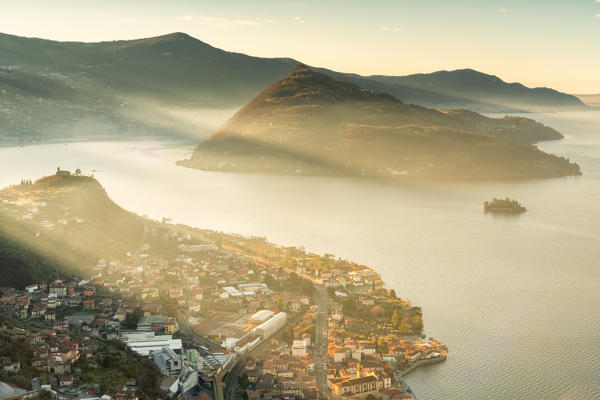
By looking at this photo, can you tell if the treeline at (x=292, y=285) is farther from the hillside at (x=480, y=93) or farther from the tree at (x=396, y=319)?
the hillside at (x=480, y=93)

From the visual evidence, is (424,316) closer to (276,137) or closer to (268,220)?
(268,220)

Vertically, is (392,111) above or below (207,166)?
above

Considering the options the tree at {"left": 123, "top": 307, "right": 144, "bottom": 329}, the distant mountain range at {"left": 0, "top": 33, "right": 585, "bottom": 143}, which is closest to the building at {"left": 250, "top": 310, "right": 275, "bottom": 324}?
the tree at {"left": 123, "top": 307, "right": 144, "bottom": 329}

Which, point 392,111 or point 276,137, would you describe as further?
point 392,111

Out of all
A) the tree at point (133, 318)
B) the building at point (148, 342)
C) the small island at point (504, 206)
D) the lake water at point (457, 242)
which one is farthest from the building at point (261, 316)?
the small island at point (504, 206)

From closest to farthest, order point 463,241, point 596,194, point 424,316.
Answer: point 424,316 → point 463,241 → point 596,194

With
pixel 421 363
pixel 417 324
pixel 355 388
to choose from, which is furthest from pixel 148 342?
pixel 417 324

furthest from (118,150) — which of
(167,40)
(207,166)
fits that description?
(167,40)
